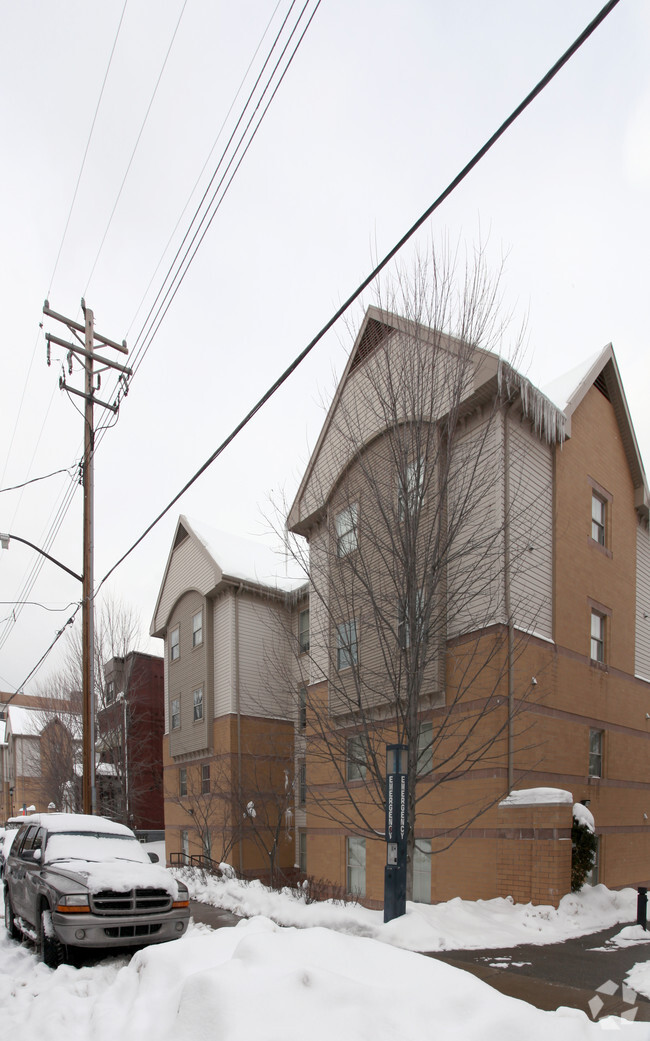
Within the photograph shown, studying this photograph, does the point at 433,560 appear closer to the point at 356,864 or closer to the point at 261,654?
the point at 356,864

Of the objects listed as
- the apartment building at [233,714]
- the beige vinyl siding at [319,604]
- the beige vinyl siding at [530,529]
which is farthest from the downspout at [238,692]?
the beige vinyl siding at [530,529]

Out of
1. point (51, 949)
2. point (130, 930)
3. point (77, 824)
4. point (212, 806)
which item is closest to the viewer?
point (51, 949)

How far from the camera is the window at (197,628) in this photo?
2800 centimetres

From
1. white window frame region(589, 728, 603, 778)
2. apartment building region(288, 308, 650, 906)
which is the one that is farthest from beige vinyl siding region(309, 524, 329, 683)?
white window frame region(589, 728, 603, 778)

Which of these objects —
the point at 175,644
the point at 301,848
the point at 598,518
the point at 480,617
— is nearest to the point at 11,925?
the point at 480,617

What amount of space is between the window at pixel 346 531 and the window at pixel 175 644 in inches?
532

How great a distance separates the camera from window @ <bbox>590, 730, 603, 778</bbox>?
16.9m

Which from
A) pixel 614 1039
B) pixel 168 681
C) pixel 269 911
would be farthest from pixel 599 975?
pixel 168 681

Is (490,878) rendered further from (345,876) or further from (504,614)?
(345,876)

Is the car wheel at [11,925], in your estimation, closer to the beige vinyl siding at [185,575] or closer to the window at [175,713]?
the beige vinyl siding at [185,575]

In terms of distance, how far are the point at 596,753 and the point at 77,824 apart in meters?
11.3

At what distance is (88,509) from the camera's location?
18.5 m

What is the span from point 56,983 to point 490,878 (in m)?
8.32

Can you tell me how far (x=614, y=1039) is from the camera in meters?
4.54
